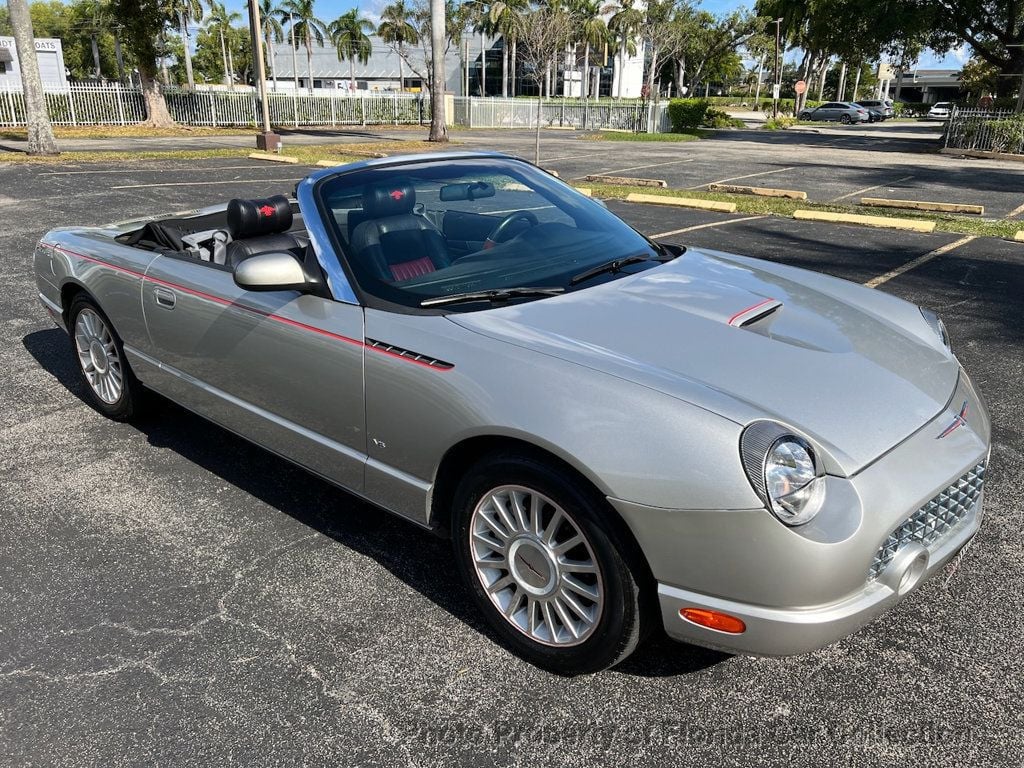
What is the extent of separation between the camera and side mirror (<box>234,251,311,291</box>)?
2945 mm

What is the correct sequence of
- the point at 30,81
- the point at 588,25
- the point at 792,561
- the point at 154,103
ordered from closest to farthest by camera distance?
the point at 792,561
the point at 30,81
the point at 154,103
the point at 588,25

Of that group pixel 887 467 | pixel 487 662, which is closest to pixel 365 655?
pixel 487 662

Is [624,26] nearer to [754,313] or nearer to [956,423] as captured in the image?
[754,313]

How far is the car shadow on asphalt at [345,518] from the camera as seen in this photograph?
2.70 metres

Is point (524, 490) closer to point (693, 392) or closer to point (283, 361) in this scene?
point (693, 392)

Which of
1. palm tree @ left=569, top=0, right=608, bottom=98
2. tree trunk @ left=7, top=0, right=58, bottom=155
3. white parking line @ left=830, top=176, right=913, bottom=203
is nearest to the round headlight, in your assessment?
white parking line @ left=830, top=176, right=913, bottom=203

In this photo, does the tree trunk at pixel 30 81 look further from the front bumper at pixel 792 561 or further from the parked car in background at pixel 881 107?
the parked car in background at pixel 881 107

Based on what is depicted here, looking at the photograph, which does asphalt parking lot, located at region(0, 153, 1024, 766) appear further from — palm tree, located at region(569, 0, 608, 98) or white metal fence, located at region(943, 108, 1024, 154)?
palm tree, located at region(569, 0, 608, 98)

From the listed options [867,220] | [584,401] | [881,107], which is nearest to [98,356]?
[584,401]

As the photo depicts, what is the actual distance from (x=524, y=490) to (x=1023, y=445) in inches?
126

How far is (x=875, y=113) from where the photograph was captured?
6150cm

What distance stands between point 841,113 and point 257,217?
6279cm

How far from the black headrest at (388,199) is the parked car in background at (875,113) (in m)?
64.4

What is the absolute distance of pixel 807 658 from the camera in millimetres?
2684
